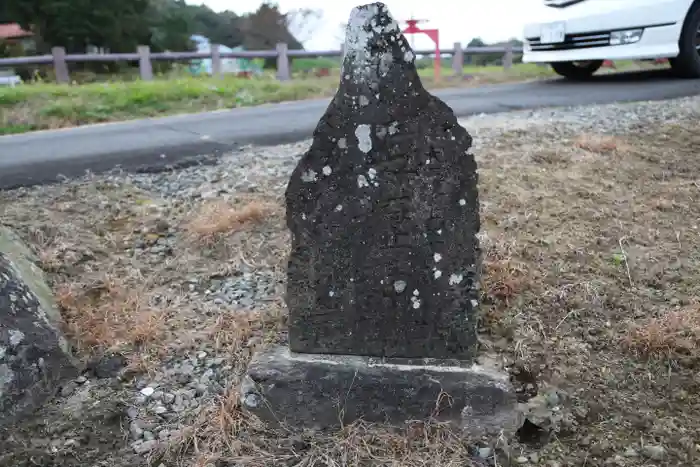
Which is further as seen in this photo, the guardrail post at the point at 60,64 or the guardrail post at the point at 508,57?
the guardrail post at the point at 508,57

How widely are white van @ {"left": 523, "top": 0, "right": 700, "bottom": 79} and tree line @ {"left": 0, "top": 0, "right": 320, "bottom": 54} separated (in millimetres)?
15878

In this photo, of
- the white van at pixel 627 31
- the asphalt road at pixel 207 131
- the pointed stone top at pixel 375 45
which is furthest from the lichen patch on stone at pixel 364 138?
the white van at pixel 627 31

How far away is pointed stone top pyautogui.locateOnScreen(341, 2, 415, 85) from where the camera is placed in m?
2.05

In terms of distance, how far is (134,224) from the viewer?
3783mm

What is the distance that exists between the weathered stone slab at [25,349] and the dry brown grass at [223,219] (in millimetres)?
1071

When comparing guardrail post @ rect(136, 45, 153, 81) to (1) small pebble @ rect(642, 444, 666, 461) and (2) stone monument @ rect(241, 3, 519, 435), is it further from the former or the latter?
(1) small pebble @ rect(642, 444, 666, 461)

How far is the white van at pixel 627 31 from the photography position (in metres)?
7.30

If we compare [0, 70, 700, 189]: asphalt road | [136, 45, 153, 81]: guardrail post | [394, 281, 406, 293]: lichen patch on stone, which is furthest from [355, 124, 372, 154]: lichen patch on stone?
[136, 45, 153, 81]: guardrail post

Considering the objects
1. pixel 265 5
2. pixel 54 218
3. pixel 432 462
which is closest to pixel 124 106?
pixel 54 218

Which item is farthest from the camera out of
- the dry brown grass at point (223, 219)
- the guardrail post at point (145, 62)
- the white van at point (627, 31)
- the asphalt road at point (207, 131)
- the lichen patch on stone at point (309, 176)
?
the guardrail post at point (145, 62)

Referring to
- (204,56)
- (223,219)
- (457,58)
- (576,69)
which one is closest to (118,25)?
(204,56)

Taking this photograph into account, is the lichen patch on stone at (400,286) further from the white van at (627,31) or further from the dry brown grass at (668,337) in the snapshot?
the white van at (627,31)

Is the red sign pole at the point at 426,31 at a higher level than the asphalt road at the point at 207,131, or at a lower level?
higher

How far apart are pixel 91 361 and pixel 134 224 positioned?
135 centimetres
